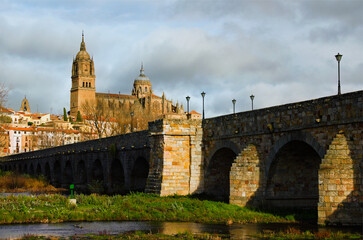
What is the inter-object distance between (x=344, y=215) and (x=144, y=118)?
65.0 m

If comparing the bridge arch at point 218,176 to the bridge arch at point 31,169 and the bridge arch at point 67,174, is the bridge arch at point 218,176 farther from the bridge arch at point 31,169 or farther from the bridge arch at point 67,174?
the bridge arch at point 31,169

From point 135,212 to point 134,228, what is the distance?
4325mm

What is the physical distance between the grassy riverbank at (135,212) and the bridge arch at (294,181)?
67.5 inches

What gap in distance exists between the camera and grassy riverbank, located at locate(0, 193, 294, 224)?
994 inches

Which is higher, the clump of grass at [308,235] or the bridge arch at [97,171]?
the bridge arch at [97,171]

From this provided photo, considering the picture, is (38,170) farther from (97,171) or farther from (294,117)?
(294,117)

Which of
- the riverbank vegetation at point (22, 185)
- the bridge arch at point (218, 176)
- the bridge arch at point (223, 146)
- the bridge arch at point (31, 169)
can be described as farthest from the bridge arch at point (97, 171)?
the bridge arch at point (31, 169)

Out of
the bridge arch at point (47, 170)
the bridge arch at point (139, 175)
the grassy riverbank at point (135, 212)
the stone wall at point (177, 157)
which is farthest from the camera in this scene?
the bridge arch at point (47, 170)

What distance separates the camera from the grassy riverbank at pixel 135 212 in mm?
25250

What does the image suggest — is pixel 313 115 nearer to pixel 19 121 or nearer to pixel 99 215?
pixel 99 215

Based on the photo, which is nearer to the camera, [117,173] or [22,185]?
[117,173]

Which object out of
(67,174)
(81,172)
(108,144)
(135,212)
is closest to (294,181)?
(135,212)

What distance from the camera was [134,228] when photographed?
22781mm

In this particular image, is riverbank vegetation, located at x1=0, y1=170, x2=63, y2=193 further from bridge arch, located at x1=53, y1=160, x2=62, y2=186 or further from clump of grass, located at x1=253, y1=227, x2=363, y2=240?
clump of grass, located at x1=253, y1=227, x2=363, y2=240
